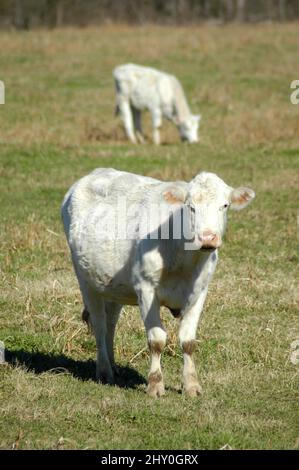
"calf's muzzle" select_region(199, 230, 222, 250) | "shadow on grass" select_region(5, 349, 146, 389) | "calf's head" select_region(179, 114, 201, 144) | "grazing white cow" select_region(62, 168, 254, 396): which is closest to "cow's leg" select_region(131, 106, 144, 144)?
"calf's head" select_region(179, 114, 201, 144)

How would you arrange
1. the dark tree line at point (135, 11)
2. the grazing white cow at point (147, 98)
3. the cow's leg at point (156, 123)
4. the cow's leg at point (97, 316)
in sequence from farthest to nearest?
1. the dark tree line at point (135, 11)
2. the grazing white cow at point (147, 98)
3. the cow's leg at point (156, 123)
4. the cow's leg at point (97, 316)

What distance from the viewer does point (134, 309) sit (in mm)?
9242

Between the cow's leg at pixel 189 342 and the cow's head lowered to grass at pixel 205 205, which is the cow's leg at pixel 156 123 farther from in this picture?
the cow's head lowered to grass at pixel 205 205

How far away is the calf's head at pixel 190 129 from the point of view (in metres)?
19.7

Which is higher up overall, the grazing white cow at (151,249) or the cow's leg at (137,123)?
the grazing white cow at (151,249)

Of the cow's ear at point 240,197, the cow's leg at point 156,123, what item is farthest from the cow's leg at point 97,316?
the cow's leg at point 156,123

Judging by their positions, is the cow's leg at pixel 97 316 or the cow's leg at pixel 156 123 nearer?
the cow's leg at pixel 97 316

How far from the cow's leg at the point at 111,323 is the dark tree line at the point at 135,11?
30.4 m

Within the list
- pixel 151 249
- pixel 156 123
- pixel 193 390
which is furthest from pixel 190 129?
pixel 193 390

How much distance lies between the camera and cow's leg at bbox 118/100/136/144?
20328 mm

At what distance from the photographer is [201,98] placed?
2439cm

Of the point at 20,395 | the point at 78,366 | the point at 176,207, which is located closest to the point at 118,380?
the point at 78,366

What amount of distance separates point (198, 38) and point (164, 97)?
1064 centimetres

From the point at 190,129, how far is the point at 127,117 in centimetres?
154
